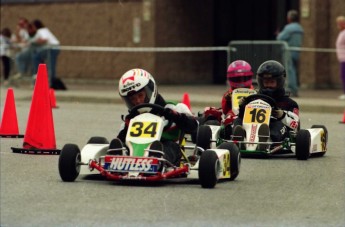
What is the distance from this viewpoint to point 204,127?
14320 millimetres

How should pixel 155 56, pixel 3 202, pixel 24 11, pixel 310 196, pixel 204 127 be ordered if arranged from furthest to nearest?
pixel 24 11
pixel 155 56
pixel 204 127
pixel 310 196
pixel 3 202

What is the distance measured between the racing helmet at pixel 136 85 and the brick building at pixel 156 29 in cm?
1988

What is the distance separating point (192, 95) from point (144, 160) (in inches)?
665

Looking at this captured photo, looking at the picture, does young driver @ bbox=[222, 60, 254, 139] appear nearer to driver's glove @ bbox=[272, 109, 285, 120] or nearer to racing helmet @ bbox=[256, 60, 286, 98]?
racing helmet @ bbox=[256, 60, 286, 98]

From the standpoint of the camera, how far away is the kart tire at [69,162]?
37.6 ft

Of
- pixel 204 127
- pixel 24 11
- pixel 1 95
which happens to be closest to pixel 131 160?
pixel 204 127

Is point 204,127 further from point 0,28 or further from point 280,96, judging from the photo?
point 0,28

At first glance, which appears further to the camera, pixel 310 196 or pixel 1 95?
pixel 1 95

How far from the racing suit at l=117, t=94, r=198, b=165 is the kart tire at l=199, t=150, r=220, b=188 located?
520 millimetres

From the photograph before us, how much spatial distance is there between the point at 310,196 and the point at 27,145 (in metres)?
4.40

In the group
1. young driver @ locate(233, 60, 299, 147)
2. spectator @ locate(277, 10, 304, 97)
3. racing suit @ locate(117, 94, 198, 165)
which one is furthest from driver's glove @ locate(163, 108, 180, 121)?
spectator @ locate(277, 10, 304, 97)

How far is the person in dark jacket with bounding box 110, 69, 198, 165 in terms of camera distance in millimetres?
11828

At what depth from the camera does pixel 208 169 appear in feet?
36.6

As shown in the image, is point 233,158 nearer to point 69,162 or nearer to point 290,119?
point 69,162
